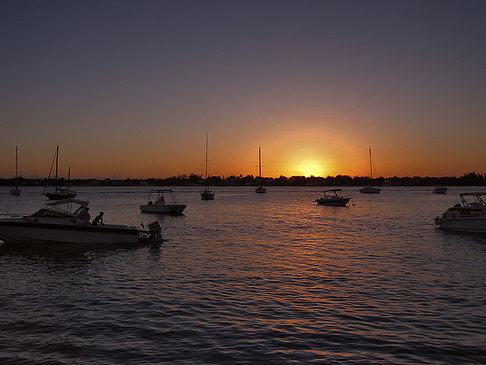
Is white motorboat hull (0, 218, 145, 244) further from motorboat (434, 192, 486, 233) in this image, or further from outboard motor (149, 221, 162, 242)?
motorboat (434, 192, 486, 233)

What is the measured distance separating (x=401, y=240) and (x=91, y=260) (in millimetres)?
22457

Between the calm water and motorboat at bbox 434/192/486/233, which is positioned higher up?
motorboat at bbox 434/192/486/233

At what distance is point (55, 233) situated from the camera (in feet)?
84.6

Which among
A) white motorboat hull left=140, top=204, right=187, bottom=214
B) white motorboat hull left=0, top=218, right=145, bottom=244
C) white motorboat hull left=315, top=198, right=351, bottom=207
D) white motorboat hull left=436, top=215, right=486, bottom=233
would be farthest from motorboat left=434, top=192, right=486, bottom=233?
white motorboat hull left=315, top=198, right=351, bottom=207

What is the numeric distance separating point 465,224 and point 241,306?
2947 centimetres

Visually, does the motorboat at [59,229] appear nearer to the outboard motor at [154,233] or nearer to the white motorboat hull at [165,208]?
the outboard motor at [154,233]

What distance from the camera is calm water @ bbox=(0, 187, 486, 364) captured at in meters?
9.59

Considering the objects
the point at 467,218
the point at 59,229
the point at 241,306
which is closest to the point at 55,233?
the point at 59,229

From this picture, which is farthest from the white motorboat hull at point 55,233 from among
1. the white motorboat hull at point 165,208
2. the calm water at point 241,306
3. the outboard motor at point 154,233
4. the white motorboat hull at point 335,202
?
the white motorboat hull at point 335,202

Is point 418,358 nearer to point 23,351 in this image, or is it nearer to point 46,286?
point 23,351

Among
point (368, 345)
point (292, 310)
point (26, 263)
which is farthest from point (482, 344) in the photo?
point (26, 263)

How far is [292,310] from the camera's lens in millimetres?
12820

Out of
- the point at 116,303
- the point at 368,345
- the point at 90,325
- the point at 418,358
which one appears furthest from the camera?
the point at 116,303

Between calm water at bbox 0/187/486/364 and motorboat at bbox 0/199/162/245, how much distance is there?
124cm
